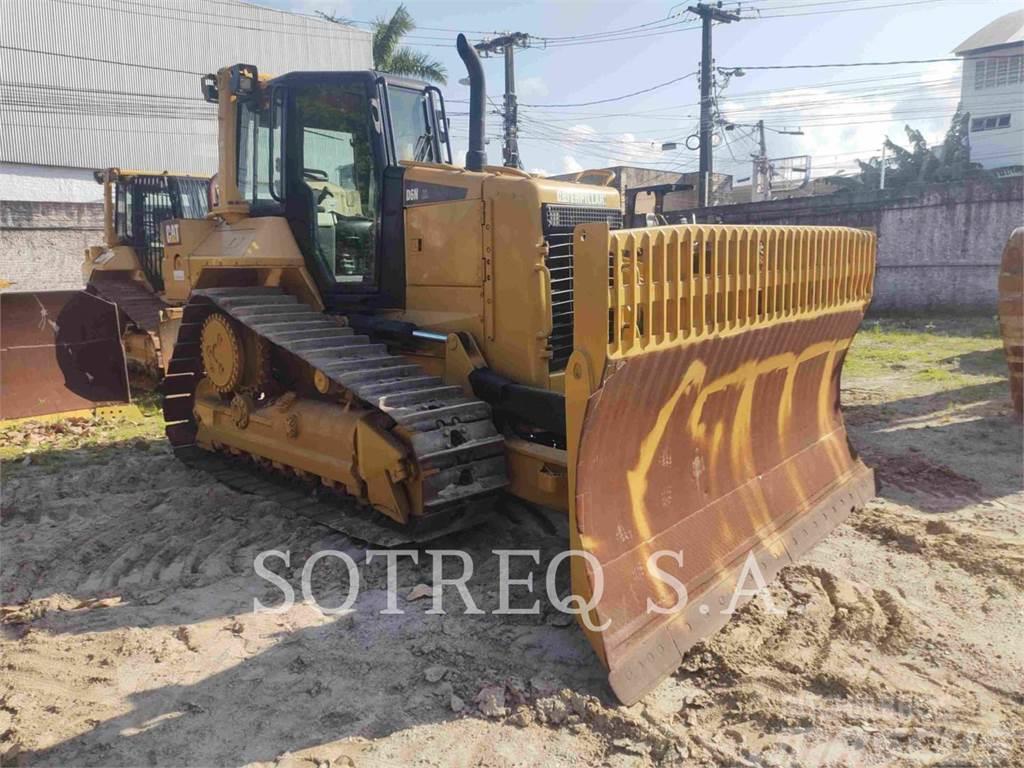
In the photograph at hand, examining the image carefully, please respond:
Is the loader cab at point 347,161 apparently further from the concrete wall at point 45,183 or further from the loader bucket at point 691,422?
the concrete wall at point 45,183

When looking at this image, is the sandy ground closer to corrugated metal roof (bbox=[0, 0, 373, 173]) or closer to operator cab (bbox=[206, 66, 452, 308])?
operator cab (bbox=[206, 66, 452, 308])

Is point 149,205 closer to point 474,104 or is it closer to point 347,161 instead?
point 347,161

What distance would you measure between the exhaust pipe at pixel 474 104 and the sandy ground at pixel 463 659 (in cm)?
225

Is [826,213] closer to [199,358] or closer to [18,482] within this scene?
[199,358]

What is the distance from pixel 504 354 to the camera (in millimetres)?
4762

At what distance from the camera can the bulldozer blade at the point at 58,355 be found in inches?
303

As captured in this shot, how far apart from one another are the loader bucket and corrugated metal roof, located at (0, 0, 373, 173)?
→ 81.0 feet

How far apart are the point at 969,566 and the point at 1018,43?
36581mm

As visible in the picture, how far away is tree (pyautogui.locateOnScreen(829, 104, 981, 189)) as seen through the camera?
2448 cm

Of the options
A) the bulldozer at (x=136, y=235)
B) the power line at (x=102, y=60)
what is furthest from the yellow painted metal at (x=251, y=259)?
the power line at (x=102, y=60)

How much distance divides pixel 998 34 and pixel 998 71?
1.60 metres

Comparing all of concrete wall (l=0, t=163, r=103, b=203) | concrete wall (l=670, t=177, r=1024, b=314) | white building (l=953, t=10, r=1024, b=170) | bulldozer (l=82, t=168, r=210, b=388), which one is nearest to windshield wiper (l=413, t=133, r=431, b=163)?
bulldozer (l=82, t=168, r=210, b=388)

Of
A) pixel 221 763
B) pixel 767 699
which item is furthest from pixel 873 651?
pixel 221 763

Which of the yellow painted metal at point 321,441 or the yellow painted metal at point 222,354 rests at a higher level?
the yellow painted metal at point 222,354
